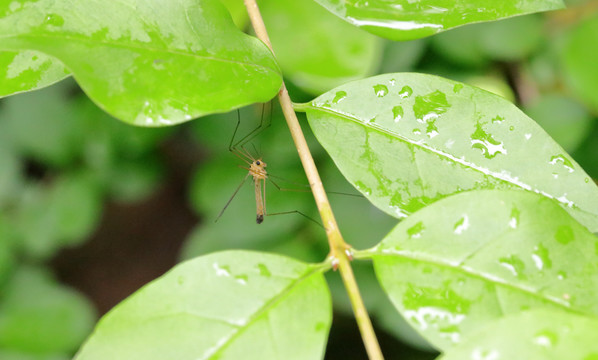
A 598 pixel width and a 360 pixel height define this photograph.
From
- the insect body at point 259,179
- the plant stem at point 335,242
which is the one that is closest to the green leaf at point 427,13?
the plant stem at point 335,242

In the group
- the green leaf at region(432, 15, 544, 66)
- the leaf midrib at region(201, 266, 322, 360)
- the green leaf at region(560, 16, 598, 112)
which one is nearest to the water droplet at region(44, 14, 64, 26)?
the leaf midrib at region(201, 266, 322, 360)

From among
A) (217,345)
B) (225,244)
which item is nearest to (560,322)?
(217,345)

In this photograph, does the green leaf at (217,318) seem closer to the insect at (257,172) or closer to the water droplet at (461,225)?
the water droplet at (461,225)

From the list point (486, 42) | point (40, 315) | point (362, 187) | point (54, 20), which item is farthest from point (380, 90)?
A: point (40, 315)

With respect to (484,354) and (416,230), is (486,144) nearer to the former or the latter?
(416,230)

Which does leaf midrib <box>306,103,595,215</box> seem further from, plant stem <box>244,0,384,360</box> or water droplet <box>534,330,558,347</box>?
water droplet <box>534,330,558,347</box>

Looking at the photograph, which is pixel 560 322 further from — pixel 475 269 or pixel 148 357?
pixel 148 357
